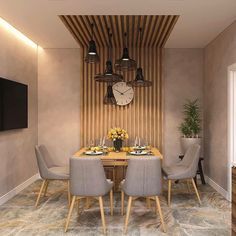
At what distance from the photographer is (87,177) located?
10.7ft

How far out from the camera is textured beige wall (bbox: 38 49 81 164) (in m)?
6.10

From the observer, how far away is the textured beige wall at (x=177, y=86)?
603 cm

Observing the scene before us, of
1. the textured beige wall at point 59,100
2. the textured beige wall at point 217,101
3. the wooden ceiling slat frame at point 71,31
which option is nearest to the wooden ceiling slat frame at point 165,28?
the textured beige wall at point 217,101

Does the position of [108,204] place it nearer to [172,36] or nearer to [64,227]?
[64,227]

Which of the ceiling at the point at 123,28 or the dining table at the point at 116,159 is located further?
the ceiling at the point at 123,28

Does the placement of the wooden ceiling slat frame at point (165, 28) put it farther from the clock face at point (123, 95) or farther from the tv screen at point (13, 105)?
the tv screen at point (13, 105)

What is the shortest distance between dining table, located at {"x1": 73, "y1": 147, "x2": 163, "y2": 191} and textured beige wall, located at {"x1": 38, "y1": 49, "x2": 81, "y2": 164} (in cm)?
108

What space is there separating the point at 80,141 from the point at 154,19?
2972 mm

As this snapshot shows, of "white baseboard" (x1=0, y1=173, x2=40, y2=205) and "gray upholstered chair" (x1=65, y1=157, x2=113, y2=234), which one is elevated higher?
"gray upholstered chair" (x1=65, y1=157, x2=113, y2=234)

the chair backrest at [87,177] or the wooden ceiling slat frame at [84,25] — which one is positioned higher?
the wooden ceiling slat frame at [84,25]

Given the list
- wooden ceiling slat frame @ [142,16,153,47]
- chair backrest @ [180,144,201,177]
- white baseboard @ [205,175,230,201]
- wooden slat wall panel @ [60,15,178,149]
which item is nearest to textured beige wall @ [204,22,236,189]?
white baseboard @ [205,175,230,201]

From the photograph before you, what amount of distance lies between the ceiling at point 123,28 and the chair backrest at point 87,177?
2.30 meters

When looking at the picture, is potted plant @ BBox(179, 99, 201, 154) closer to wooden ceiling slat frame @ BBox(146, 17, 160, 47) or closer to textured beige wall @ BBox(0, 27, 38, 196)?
wooden ceiling slat frame @ BBox(146, 17, 160, 47)

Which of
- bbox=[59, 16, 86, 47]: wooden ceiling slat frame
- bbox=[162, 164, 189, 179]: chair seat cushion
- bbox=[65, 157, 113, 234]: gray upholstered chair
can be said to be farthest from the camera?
bbox=[59, 16, 86, 47]: wooden ceiling slat frame
